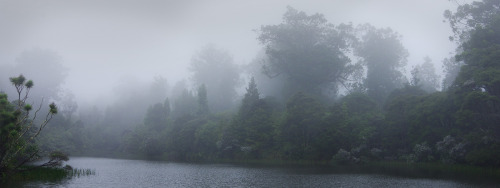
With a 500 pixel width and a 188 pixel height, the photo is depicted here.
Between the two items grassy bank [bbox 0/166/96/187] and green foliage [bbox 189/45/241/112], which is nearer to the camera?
grassy bank [bbox 0/166/96/187]

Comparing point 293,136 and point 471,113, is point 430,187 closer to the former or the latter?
point 471,113

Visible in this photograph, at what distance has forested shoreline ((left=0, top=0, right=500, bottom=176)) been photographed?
4453 cm

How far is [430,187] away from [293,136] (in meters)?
34.0

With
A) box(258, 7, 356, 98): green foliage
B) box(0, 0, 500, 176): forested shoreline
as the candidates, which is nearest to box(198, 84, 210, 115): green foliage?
box(0, 0, 500, 176): forested shoreline

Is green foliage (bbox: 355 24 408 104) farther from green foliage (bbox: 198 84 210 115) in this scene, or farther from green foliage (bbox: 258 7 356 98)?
green foliage (bbox: 198 84 210 115)

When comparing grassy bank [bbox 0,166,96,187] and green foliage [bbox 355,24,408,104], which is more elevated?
green foliage [bbox 355,24,408,104]

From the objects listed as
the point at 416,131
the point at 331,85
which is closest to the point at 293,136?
the point at 416,131

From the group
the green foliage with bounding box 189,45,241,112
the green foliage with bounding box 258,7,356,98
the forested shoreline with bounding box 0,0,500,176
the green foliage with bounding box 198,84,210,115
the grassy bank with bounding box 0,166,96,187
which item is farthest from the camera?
the green foliage with bounding box 189,45,241,112

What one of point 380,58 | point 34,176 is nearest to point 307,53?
point 380,58

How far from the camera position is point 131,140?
303 ft

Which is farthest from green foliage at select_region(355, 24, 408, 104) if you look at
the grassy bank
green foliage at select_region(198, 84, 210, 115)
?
the grassy bank

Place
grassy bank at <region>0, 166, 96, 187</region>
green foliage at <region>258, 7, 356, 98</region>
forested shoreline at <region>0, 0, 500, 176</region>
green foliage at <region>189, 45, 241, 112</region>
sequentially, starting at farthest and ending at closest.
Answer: green foliage at <region>189, 45, 241, 112</region> → green foliage at <region>258, 7, 356, 98</region> → forested shoreline at <region>0, 0, 500, 176</region> → grassy bank at <region>0, 166, 96, 187</region>

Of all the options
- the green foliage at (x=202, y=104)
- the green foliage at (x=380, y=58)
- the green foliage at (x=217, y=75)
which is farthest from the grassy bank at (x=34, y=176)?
the green foliage at (x=217, y=75)

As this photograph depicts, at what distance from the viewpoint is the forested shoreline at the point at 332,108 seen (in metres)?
44.5
